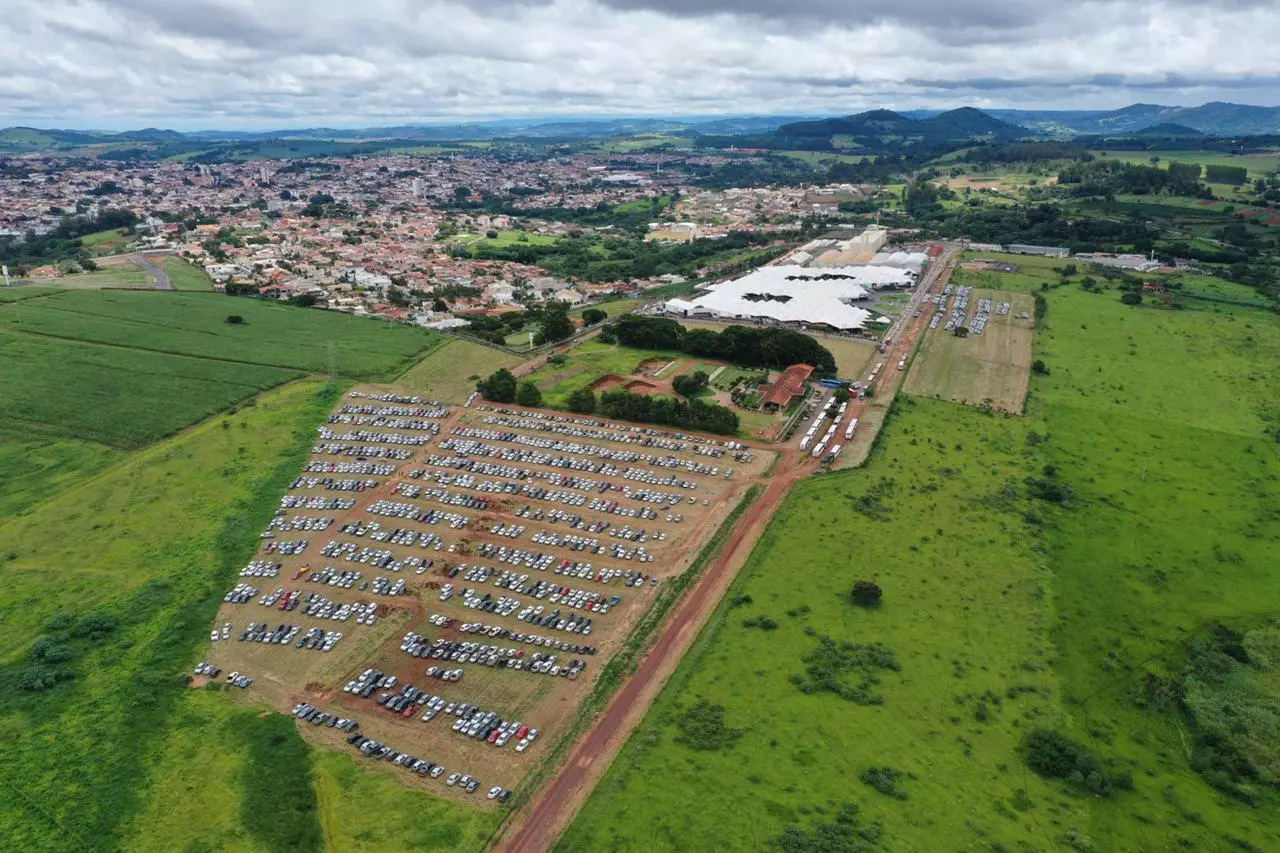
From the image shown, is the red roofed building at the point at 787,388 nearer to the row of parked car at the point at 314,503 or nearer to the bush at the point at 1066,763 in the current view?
the row of parked car at the point at 314,503

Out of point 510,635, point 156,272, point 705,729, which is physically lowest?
point 705,729

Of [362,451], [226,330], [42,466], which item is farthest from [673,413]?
[226,330]

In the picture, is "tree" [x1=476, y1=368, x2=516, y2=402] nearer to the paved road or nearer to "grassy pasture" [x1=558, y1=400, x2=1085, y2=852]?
"grassy pasture" [x1=558, y1=400, x2=1085, y2=852]

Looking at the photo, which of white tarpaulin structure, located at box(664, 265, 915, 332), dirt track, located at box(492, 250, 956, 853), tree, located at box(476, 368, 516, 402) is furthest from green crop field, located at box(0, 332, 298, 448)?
white tarpaulin structure, located at box(664, 265, 915, 332)

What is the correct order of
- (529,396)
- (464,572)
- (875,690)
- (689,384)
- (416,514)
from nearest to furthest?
(875,690) → (464,572) → (416,514) → (529,396) → (689,384)

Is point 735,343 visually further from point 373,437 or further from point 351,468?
point 351,468

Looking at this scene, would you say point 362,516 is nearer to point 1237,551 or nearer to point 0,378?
point 0,378

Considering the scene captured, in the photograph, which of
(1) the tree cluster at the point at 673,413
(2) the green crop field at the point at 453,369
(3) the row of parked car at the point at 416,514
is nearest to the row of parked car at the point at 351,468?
(3) the row of parked car at the point at 416,514

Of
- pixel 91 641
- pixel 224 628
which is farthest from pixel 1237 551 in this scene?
pixel 91 641

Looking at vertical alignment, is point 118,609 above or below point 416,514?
below
